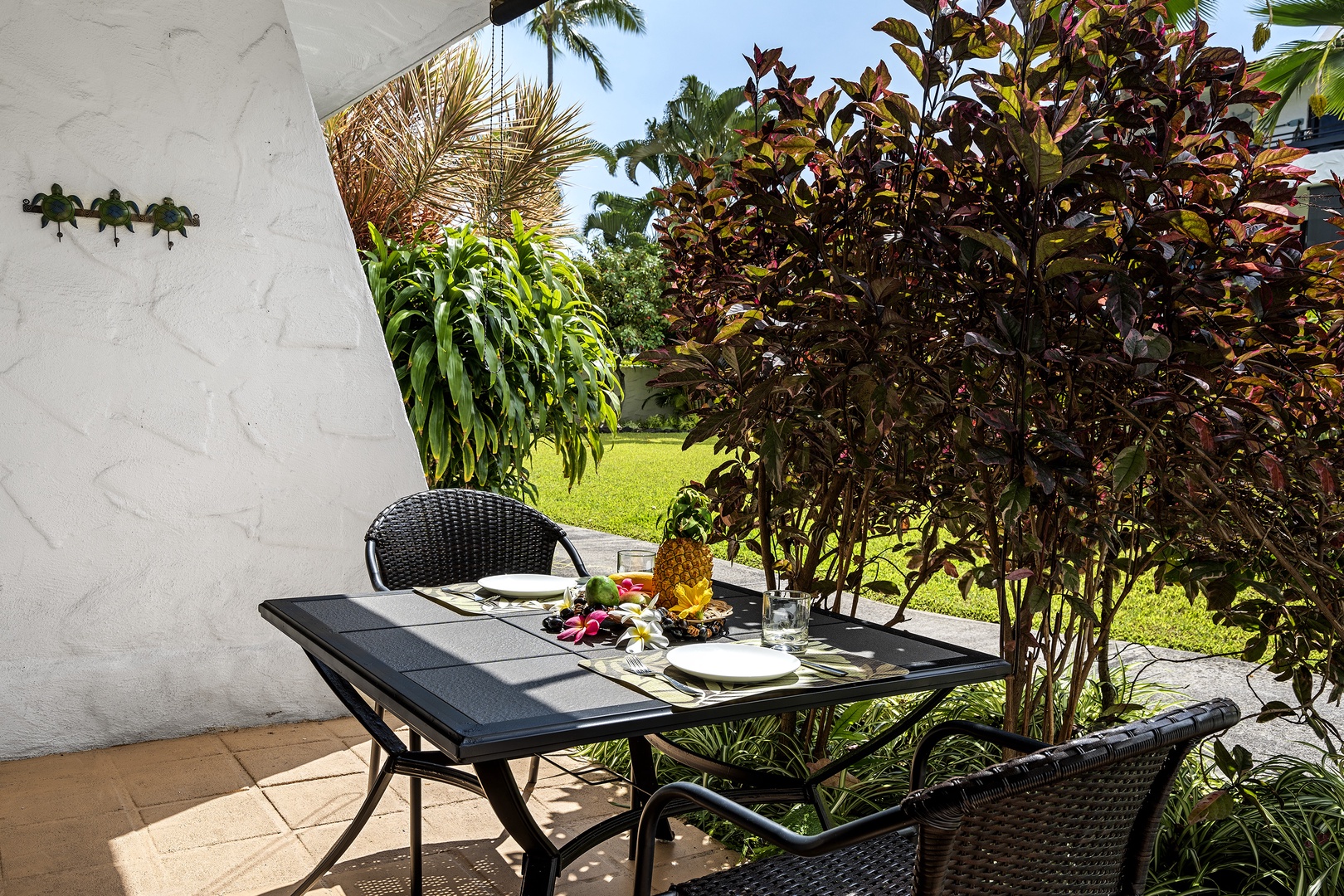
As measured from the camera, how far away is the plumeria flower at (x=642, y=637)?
1741mm

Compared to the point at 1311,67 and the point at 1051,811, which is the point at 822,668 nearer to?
the point at 1051,811

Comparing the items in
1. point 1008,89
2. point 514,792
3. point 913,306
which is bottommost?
point 514,792

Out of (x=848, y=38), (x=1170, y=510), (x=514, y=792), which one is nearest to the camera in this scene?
(x=514, y=792)

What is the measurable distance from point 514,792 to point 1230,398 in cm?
146

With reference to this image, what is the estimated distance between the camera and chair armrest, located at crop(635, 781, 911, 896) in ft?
3.53

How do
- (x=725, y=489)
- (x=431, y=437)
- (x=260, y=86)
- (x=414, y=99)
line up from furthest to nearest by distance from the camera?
(x=414, y=99) < (x=431, y=437) < (x=260, y=86) < (x=725, y=489)

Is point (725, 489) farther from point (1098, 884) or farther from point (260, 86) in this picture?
point (260, 86)

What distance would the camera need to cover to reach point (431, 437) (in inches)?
148

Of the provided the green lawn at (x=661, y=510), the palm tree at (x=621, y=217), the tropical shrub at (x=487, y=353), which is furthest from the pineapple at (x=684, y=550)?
the palm tree at (x=621, y=217)

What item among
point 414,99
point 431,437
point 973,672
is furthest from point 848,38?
point 973,672

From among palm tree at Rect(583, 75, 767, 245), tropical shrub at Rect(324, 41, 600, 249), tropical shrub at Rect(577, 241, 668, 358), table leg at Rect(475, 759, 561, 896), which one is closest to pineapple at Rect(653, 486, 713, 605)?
table leg at Rect(475, 759, 561, 896)

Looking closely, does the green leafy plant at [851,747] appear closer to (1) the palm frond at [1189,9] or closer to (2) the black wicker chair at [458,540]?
(2) the black wicker chair at [458,540]

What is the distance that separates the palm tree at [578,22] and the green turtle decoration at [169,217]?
28356mm

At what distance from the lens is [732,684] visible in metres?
1.54
